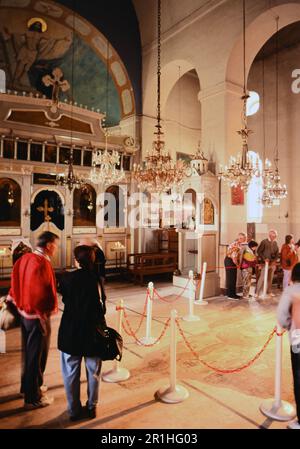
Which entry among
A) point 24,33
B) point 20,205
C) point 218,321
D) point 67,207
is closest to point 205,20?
point 24,33

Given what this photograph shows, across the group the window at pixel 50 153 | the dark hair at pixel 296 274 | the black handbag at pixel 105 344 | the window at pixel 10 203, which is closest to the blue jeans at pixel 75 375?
the black handbag at pixel 105 344

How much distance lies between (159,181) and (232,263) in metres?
3.31

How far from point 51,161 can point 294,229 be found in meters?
10.5

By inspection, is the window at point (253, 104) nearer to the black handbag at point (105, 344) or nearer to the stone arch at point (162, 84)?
the stone arch at point (162, 84)

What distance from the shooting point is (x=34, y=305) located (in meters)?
3.44

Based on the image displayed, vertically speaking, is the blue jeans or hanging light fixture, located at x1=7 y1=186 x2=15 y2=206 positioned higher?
hanging light fixture, located at x1=7 y1=186 x2=15 y2=206

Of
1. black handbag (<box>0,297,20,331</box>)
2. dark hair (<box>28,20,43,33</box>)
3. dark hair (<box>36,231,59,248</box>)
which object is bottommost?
black handbag (<box>0,297,20,331</box>)

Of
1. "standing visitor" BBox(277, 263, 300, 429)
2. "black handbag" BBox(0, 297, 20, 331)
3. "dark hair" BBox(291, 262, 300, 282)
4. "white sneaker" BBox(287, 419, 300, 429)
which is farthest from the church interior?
"dark hair" BBox(291, 262, 300, 282)

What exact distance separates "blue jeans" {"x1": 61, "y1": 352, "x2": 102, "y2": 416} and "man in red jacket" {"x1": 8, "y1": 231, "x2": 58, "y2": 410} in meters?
0.49

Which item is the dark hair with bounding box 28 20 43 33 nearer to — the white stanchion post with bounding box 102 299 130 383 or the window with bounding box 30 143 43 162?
the window with bounding box 30 143 43 162

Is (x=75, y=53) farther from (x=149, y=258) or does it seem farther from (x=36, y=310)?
(x=36, y=310)

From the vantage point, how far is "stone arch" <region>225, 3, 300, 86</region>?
845 centimetres

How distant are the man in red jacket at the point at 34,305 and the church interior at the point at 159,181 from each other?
0.30 meters

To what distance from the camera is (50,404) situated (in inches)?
140
